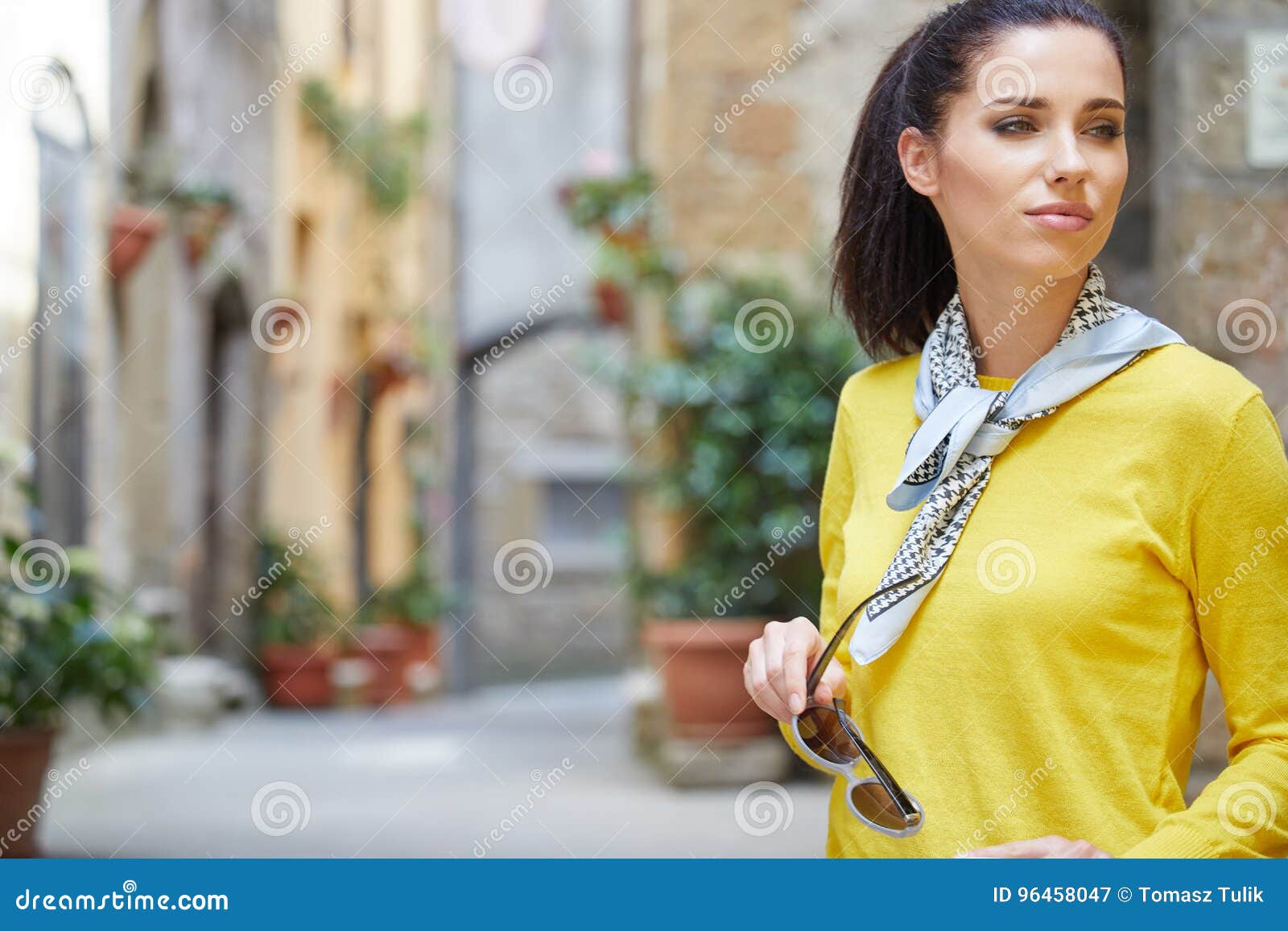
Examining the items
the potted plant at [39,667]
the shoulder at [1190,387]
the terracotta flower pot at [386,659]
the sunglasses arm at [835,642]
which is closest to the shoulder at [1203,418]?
the shoulder at [1190,387]

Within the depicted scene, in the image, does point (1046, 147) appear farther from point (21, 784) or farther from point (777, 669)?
point (21, 784)

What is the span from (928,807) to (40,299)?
482cm

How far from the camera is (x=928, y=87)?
112 cm

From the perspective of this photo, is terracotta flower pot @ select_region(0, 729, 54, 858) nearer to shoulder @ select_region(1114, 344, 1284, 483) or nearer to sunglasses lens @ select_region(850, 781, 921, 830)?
sunglasses lens @ select_region(850, 781, 921, 830)

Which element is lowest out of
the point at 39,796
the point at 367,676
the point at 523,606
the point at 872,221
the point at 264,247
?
the point at 523,606

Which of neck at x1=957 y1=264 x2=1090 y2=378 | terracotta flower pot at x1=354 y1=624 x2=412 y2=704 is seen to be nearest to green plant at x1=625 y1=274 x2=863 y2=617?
neck at x1=957 y1=264 x2=1090 y2=378

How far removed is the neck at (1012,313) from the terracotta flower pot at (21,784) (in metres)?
Answer: 2.94

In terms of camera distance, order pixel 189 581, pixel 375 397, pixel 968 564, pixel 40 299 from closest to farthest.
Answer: pixel 968 564 < pixel 40 299 < pixel 189 581 < pixel 375 397

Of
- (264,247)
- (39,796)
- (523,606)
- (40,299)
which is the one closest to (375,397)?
(264,247)

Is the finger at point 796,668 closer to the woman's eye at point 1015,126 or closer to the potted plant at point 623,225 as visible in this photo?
the woman's eye at point 1015,126

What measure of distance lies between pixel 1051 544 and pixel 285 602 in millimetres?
7801

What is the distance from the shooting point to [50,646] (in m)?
3.53

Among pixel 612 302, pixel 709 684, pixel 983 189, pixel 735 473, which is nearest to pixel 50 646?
pixel 709 684
